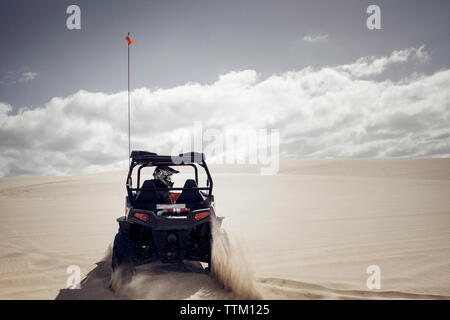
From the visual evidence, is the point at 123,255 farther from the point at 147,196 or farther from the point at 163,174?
the point at 163,174

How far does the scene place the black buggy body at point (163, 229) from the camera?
12.3 feet

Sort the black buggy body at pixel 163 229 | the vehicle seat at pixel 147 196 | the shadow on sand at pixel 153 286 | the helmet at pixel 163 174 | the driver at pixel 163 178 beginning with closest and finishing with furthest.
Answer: the shadow on sand at pixel 153 286 → the black buggy body at pixel 163 229 → the vehicle seat at pixel 147 196 → the driver at pixel 163 178 → the helmet at pixel 163 174

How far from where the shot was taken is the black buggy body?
3.76 m

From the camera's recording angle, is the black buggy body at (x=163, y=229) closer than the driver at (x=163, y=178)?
Yes

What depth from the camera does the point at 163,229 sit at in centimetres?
373

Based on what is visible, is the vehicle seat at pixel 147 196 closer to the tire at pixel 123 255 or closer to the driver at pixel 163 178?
the driver at pixel 163 178

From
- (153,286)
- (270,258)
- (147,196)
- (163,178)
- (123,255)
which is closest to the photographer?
(123,255)

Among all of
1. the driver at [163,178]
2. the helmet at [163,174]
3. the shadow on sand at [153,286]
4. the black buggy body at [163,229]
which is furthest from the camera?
the helmet at [163,174]

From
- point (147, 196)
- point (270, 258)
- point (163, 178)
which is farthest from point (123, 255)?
point (270, 258)

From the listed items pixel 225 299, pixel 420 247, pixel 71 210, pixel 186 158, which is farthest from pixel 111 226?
pixel 420 247

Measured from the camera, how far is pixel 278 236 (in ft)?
24.2

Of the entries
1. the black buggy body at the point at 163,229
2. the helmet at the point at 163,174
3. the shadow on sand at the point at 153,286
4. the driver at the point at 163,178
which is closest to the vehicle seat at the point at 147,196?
the black buggy body at the point at 163,229
